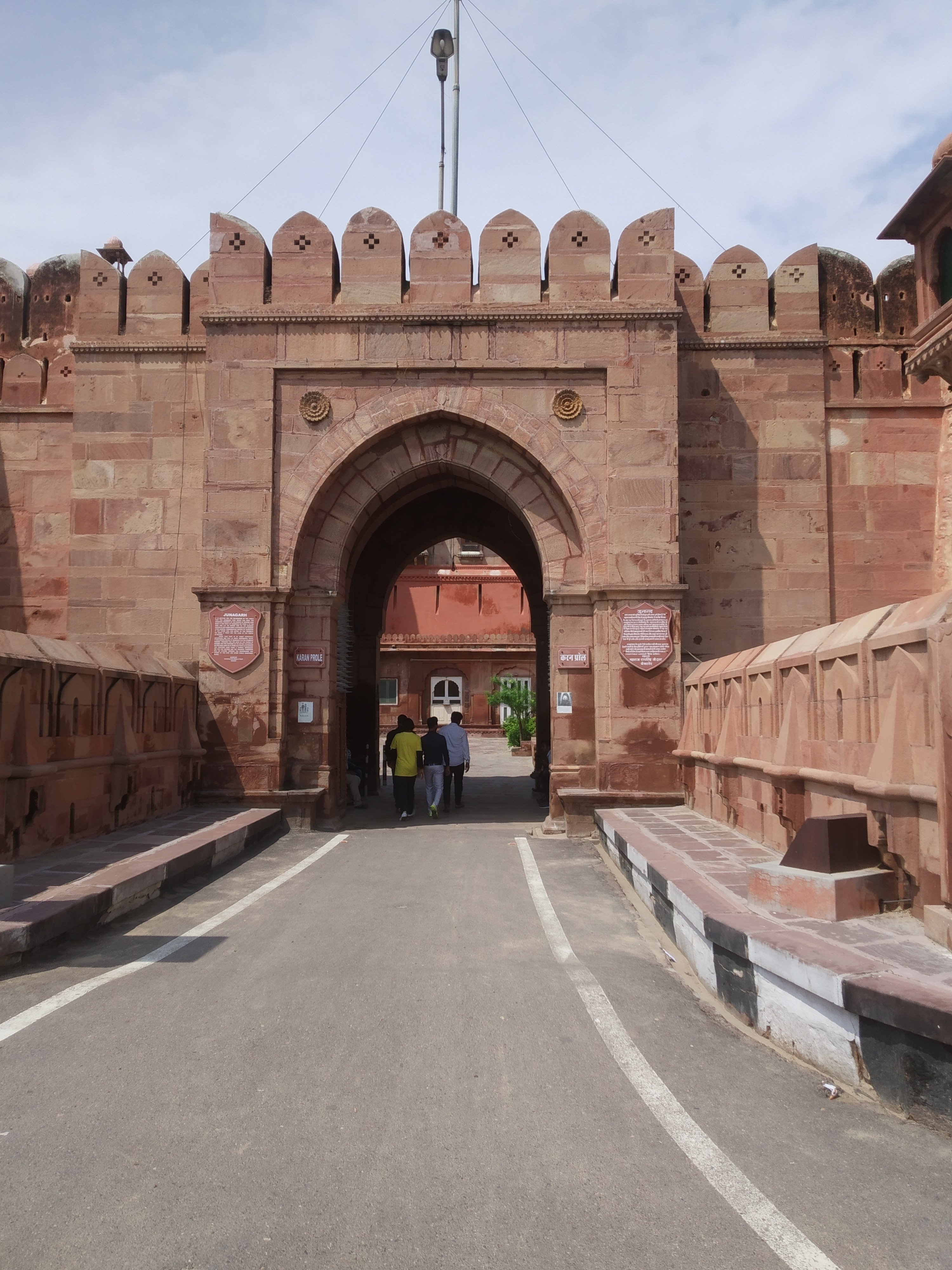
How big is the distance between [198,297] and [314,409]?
2883mm

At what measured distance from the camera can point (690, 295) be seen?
13.6 meters

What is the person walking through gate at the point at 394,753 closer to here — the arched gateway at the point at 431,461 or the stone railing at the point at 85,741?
the arched gateway at the point at 431,461

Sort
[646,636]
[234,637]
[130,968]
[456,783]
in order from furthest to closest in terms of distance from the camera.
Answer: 1. [456,783]
2. [234,637]
3. [646,636]
4. [130,968]

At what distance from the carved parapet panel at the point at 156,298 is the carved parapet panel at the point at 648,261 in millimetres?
6142

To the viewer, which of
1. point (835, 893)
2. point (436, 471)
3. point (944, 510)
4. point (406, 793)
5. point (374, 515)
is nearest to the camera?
point (835, 893)

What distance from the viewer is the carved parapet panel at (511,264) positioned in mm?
12633

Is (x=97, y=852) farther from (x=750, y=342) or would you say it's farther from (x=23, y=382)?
(x=750, y=342)

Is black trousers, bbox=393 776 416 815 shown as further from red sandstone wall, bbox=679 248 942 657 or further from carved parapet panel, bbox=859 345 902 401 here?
carved parapet panel, bbox=859 345 902 401

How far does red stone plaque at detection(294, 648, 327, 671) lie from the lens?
40.8 feet

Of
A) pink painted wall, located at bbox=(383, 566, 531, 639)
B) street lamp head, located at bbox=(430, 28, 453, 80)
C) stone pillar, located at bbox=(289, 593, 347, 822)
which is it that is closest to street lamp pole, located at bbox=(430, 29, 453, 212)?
street lamp head, located at bbox=(430, 28, 453, 80)

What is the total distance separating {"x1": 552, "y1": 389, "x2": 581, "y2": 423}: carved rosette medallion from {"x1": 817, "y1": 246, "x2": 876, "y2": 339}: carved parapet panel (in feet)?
13.0

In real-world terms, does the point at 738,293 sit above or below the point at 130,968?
above

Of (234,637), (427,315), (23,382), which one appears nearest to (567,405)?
(427,315)

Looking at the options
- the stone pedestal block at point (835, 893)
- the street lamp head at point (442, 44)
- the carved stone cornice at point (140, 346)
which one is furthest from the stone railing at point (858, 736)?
the street lamp head at point (442, 44)
